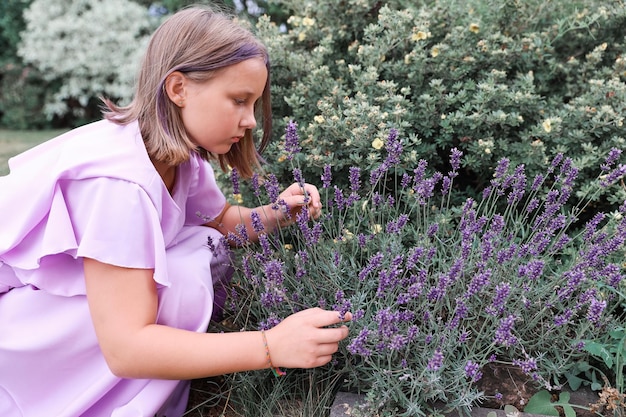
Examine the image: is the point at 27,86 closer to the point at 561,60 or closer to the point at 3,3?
the point at 3,3

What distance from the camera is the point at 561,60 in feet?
9.35

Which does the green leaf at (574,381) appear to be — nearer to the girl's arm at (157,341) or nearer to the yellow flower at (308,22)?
the girl's arm at (157,341)

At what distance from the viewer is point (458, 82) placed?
96.9 inches

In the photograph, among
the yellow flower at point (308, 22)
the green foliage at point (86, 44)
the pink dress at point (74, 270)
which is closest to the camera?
the pink dress at point (74, 270)

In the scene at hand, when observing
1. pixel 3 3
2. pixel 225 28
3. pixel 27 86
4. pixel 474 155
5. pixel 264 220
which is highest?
pixel 225 28

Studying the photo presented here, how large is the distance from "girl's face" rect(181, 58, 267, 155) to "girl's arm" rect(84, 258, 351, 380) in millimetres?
451

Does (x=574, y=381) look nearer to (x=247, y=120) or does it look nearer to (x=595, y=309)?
(x=595, y=309)

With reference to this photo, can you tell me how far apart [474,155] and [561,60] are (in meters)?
0.89

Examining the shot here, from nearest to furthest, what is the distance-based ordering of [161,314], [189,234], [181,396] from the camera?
1. [161,314]
2. [181,396]
3. [189,234]

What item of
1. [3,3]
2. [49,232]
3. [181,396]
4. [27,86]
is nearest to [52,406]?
[181,396]

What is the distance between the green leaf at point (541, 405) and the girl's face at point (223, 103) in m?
1.13

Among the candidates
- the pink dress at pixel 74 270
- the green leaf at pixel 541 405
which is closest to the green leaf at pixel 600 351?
the green leaf at pixel 541 405

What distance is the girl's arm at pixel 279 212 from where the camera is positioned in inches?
77.4

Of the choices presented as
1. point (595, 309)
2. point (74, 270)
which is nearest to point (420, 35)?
point (595, 309)
